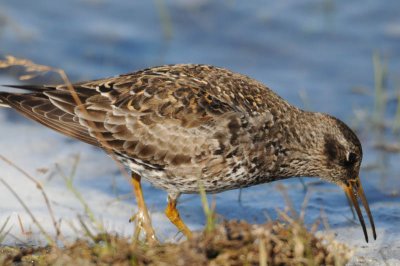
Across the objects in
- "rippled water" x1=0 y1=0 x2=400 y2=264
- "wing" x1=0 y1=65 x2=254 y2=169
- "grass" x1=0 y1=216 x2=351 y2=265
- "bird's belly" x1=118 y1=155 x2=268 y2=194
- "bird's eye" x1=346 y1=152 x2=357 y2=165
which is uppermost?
"rippled water" x1=0 y1=0 x2=400 y2=264

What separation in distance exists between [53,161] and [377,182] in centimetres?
356

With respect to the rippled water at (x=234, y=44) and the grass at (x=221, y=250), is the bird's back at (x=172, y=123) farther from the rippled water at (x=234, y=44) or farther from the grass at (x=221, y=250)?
the rippled water at (x=234, y=44)

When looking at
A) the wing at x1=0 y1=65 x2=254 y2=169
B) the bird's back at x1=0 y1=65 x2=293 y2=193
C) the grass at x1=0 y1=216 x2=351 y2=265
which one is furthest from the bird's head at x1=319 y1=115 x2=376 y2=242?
the grass at x1=0 y1=216 x2=351 y2=265

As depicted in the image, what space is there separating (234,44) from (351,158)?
19.3ft

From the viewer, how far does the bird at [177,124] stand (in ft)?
24.1

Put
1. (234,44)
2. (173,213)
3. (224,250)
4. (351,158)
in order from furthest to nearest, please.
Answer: (234,44) < (351,158) < (173,213) < (224,250)

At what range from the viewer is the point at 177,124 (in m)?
7.38

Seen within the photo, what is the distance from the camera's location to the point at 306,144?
7992 millimetres

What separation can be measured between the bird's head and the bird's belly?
790mm

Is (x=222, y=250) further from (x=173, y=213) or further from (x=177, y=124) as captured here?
(x=173, y=213)

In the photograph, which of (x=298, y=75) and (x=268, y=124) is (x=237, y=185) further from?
(x=298, y=75)

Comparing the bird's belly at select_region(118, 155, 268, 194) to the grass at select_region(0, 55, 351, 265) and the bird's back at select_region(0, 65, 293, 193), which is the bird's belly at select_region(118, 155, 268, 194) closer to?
the bird's back at select_region(0, 65, 293, 193)

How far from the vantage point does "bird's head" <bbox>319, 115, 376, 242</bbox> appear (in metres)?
7.89

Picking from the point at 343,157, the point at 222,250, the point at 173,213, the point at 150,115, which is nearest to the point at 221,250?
the point at 222,250
